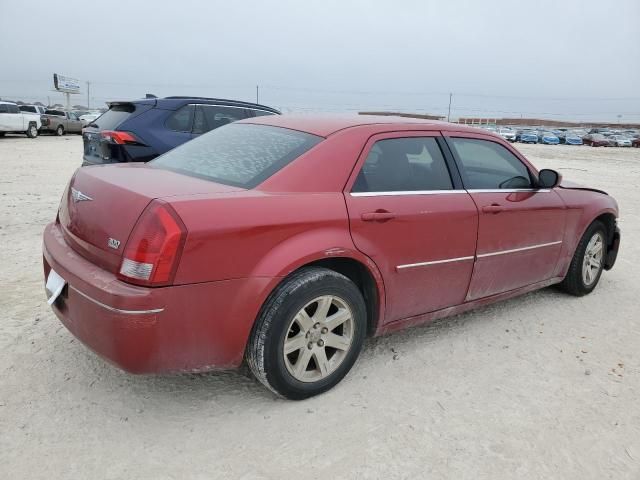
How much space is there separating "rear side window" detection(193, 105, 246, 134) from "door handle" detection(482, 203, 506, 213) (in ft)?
14.3

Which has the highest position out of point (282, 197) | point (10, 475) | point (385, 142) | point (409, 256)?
point (385, 142)

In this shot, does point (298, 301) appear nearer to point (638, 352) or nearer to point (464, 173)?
point (464, 173)

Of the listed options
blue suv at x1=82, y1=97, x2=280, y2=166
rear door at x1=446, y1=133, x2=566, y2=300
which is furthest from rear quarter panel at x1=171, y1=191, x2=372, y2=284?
blue suv at x1=82, y1=97, x2=280, y2=166

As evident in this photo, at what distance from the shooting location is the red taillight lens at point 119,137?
6.11 metres

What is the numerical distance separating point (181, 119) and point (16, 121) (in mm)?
20533

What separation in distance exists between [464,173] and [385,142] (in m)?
0.67

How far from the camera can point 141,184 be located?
2.69 metres

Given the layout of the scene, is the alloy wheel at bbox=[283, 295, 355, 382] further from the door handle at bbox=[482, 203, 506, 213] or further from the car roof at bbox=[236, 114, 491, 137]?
the door handle at bbox=[482, 203, 506, 213]

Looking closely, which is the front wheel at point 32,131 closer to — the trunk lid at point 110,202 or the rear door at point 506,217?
the trunk lid at point 110,202

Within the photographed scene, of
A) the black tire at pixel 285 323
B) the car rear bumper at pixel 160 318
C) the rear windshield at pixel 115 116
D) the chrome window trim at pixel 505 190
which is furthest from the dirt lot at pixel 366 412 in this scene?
the rear windshield at pixel 115 116

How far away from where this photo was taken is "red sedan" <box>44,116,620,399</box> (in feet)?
7.77

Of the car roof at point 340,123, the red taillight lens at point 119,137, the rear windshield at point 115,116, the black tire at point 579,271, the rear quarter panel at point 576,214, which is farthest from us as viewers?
the rear windshield at point 115,116

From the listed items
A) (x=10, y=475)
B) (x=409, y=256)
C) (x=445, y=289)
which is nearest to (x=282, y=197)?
(x=409, y=256)

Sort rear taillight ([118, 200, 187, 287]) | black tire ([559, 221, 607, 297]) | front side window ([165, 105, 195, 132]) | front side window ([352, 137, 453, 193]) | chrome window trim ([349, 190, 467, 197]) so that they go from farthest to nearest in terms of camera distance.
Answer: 1. front side window ([165, 105, 195, 132])
2. black tire ([559, 221, 607, 297])
3. front side window ([352, 137, 453, 193])
4. chrome window trim ([349, 190, 467, 197])
5. rear taillight ([118, 200, 187, 287])
